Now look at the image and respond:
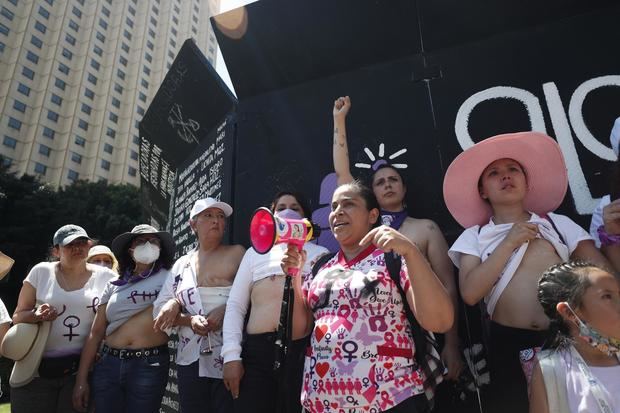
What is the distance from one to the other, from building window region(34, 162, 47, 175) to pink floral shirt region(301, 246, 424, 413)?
5341 cm

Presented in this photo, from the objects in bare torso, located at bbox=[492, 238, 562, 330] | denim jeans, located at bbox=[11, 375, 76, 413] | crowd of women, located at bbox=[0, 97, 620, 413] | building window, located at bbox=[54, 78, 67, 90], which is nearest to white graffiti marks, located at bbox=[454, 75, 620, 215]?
crowd of women, located at bbox=[0, 97, 620, 413]

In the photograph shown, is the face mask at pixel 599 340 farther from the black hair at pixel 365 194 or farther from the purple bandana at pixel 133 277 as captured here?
the purple bandana at pixel 133 277

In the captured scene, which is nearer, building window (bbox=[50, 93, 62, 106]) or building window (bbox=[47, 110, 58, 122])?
building window (bbox=[47, 110, 58, 122])

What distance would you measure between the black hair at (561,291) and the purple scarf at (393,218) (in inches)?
41.0

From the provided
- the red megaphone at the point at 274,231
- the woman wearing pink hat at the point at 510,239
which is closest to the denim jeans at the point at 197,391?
the red megaphone at the point at 274,231

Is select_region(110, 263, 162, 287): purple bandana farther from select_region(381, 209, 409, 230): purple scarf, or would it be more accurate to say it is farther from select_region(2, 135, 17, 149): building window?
select_region(2, 135, 17, 149): building window

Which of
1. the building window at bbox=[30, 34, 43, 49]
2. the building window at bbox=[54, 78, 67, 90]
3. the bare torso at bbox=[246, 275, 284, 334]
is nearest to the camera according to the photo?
the bare torso at bbox=[246, 275, 284, 334]

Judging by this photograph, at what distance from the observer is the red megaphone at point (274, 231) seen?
173cm

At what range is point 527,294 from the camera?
6.85 feet

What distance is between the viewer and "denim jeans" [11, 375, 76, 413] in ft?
10.3

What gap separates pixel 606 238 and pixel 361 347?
152 centimetres

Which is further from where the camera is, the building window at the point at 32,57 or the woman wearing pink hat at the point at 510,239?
the building window at the point at 32,57

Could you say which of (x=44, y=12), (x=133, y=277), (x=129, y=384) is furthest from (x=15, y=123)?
(x=129, y=384)

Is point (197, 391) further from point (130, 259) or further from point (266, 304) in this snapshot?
point (130, 259)
